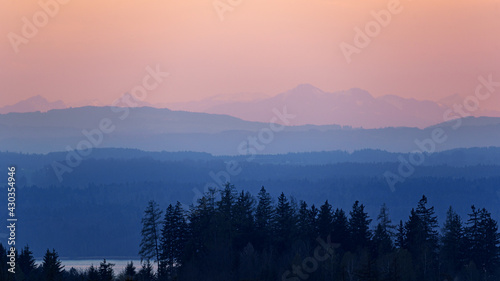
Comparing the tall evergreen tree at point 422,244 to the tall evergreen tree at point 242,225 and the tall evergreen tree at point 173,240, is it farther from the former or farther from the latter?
the tall evergreen tree at point 173,240

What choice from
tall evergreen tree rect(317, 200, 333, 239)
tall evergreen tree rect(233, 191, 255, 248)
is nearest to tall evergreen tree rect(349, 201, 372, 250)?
tall evergreen tree rect(317, 200, 333, 239)

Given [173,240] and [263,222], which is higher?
[263,222]

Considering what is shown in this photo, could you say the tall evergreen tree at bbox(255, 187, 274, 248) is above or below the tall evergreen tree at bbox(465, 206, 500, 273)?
above

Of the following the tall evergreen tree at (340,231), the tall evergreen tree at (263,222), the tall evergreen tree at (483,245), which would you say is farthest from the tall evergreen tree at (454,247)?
the tall evergreen tree at (263,222)

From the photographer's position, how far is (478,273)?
3216 inches

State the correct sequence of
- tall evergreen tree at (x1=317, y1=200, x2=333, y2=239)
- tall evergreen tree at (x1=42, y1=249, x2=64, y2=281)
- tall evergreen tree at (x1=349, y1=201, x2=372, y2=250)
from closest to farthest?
tall evergreen tree at (x1=42, y1=249, x2=64, y2=281) → tall evergreen tree at (x1=349, y1=201, x2=372, y2=250) → tall evergreen tree at (x1=317, y1=200, x2=333, y2=239)

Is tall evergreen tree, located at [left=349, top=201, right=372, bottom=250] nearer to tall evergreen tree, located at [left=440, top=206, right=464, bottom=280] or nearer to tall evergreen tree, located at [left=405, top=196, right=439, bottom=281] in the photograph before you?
tall evergreen tree, located at [left=405, top=196, right=439, bottom=281]

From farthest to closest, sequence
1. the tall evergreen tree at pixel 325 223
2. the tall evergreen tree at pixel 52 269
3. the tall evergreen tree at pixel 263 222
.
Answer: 1. the tall evergreen tree at pixel 325 223
2. the tall evergreen tree at pixel 263 222
3. the tall evergreen tree at pixel 52 269

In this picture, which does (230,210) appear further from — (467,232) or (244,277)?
(467,232)

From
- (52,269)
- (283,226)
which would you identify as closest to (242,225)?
(283,226)

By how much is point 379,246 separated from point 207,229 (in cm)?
1681

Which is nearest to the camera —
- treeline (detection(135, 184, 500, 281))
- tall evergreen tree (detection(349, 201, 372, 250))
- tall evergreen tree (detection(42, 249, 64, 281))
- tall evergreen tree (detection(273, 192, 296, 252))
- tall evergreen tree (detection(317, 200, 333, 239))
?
tall evergreen tree (detection(42, 249, 64, 281))

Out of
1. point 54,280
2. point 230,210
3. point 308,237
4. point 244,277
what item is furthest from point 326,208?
point 54,280

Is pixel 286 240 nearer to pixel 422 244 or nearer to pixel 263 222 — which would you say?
pixel 263 222
